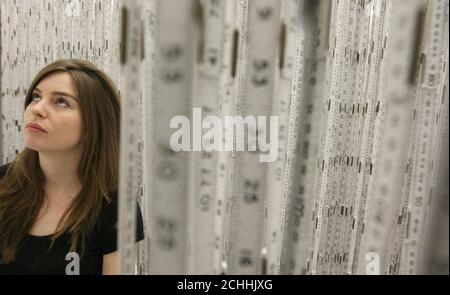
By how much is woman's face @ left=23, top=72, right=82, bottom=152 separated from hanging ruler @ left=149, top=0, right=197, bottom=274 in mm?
345

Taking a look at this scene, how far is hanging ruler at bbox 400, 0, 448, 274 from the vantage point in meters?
0.38

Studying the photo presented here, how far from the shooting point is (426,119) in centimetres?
40

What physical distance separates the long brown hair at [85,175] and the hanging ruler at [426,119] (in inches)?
22.1

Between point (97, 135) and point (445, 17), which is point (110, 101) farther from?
point (445, 17)

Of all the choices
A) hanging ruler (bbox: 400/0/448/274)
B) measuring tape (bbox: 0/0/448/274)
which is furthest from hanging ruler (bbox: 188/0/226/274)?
hanging ruler (bbox: 400/0/448/274)

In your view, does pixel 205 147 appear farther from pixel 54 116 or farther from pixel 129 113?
pixel 54 116

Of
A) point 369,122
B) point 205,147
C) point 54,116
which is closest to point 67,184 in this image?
point 54,116

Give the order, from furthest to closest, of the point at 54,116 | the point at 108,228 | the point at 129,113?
1. the point at 108,228
2. the point at 54,116
3. the point at 129,113

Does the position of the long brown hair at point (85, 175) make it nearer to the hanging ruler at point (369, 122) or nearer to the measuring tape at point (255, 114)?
the measuring tape at point (255, 114)

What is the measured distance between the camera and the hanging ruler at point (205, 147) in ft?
1.21

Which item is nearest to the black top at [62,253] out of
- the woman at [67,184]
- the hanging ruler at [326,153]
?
the woman at [67,184]

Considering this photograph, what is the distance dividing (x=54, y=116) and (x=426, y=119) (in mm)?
598

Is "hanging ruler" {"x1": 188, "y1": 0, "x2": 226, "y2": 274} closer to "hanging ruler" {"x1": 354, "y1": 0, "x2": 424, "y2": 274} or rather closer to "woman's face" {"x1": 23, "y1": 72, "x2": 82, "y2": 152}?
"hanging ruler" {"x1": 354, "y1": 0, "x2": 424, "y2": 274}
